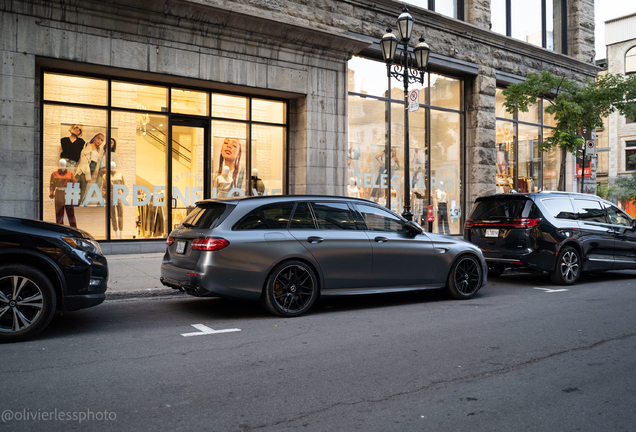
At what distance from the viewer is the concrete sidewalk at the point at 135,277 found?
861 centimetres

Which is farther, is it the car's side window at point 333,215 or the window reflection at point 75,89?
the window reflection at point 75,89

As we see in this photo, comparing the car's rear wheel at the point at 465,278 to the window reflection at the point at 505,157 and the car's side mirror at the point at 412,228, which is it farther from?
the window reflection at the point at 505,157

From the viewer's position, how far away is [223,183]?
48.5 ft

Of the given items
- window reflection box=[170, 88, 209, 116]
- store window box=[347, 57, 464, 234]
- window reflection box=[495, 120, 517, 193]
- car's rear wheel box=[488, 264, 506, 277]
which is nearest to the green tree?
store window box=[347, 57, 464, 234]

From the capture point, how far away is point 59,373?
464 centimetres

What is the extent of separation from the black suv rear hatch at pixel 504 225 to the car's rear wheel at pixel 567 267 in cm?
77

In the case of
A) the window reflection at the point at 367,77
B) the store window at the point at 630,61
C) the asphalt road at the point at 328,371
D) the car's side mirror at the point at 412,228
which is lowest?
the asphalt road at the point at 328,371

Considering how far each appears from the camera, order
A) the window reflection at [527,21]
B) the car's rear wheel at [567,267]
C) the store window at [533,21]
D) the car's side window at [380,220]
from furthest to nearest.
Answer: the window reflection at [527,21] → the store window at [533,21] → the car's rear wheel at [567,267] → the car's side window at [380,220]

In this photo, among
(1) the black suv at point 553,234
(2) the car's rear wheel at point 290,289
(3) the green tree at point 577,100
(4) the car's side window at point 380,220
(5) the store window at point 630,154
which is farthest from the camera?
(5) the store window at point 630,154

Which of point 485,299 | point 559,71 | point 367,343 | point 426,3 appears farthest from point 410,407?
point 559,71

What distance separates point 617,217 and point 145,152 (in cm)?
1111

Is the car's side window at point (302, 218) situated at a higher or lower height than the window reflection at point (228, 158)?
lower

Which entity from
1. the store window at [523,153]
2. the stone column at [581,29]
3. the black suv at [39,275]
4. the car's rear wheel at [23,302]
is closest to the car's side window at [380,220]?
the black suv at [39,275]

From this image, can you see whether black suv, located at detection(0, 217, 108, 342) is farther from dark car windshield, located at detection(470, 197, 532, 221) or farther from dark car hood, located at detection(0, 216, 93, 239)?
dark car windshield, located at detection(470, 197, 532, 221)
